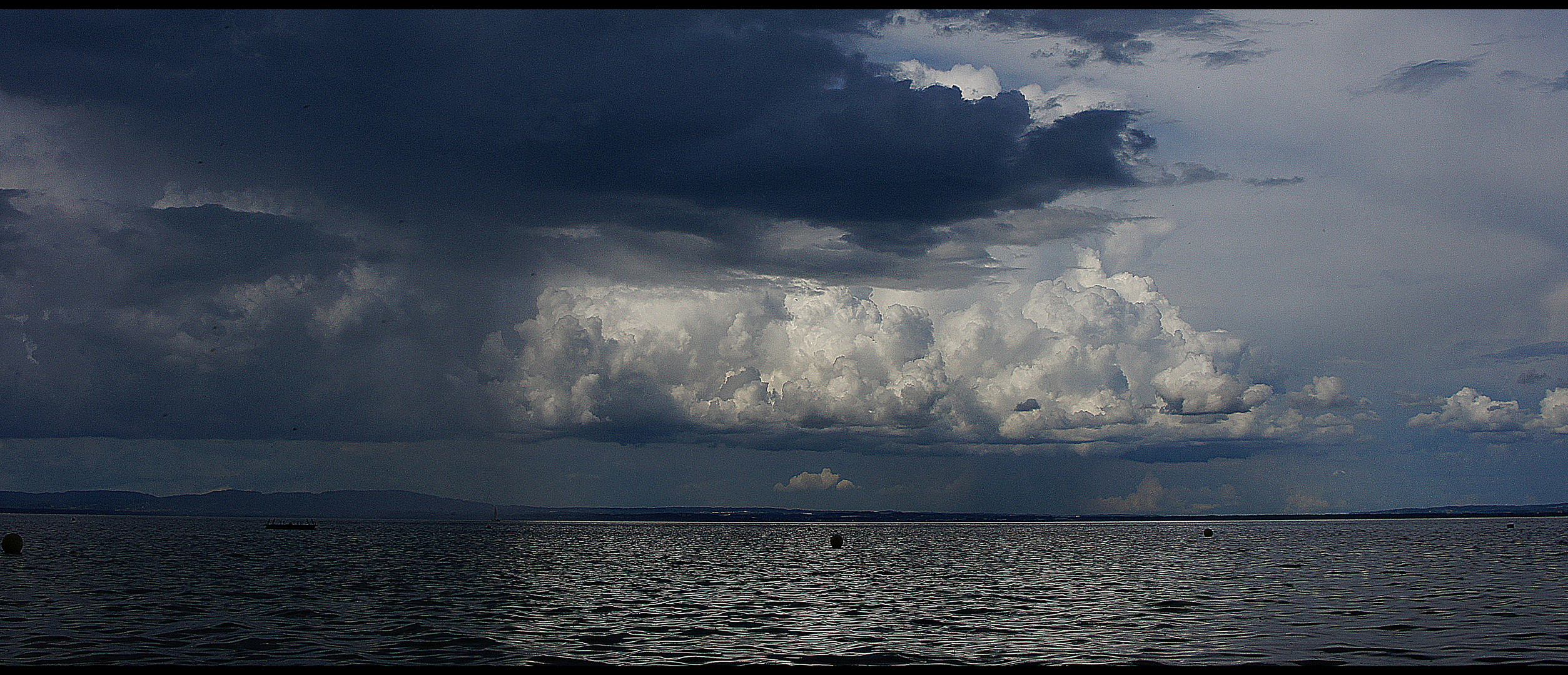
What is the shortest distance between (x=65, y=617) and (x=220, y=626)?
10.1 metres

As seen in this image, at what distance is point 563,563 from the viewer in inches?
4461

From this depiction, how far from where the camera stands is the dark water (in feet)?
134

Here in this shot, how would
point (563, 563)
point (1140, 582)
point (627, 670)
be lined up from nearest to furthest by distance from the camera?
point (627, 670), point (1140, 582), point (563, 563)

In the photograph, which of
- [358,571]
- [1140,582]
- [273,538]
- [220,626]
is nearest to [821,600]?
[1140,582]

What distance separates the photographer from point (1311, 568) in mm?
95062

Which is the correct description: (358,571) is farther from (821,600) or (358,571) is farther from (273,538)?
(273,538)

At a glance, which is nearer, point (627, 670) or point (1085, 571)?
point (627, 670)

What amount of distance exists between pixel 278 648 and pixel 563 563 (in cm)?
7234

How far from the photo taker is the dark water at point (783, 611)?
40844 millimetres

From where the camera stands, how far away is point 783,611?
5825cm

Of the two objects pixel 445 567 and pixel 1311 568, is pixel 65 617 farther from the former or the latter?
pixel 1311 568

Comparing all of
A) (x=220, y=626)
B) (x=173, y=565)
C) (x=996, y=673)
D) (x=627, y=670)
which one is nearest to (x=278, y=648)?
(x=220, y=626)

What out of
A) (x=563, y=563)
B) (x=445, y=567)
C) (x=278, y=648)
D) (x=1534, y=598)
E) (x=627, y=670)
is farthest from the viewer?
(x=563, y=563)

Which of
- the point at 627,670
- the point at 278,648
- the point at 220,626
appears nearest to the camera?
the point at 627,670
